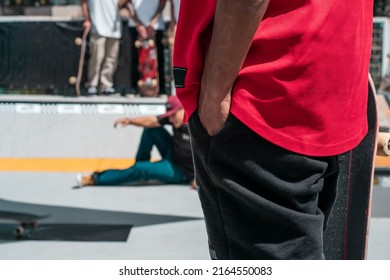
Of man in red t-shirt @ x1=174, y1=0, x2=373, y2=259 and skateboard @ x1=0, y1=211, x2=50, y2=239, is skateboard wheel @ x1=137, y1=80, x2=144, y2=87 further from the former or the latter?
man in red t-shirt @ x1=174, y1=0, x2=373, y2=259

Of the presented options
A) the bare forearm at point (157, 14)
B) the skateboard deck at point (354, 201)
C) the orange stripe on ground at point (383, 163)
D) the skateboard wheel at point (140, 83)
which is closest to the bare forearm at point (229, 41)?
the skateboard deck at point (354, 201)

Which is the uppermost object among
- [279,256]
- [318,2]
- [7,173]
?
[318,2]

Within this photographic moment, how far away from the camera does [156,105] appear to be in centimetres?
816

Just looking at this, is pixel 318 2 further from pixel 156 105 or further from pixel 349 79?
pixel 156 105

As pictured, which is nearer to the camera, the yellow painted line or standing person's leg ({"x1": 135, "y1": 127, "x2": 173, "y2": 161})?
standing person's leg ({"x1": 135, "y1": 127, "x2": 173, "y2": 161})

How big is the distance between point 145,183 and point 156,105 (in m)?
1.97

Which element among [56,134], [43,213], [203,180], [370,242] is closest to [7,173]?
[56,134]

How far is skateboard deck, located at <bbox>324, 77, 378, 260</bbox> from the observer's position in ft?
6.86

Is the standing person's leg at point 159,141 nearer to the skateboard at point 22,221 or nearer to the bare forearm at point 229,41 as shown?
the skateboard at point 22,221

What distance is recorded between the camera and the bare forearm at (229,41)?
1431 mm

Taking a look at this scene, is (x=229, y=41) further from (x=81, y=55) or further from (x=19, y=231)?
(x=81, y=55)

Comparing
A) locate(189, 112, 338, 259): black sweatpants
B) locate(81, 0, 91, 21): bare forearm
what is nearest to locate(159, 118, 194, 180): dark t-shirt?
locate(81, 0, 91, 21): bare forearm

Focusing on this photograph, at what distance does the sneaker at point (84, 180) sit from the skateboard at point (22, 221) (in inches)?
33.6

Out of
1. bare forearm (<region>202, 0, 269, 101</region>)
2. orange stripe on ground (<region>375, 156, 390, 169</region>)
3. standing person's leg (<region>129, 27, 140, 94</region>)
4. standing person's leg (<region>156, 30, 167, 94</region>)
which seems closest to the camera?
bare forearm (<region>202, 0, 269, 101</region>)
